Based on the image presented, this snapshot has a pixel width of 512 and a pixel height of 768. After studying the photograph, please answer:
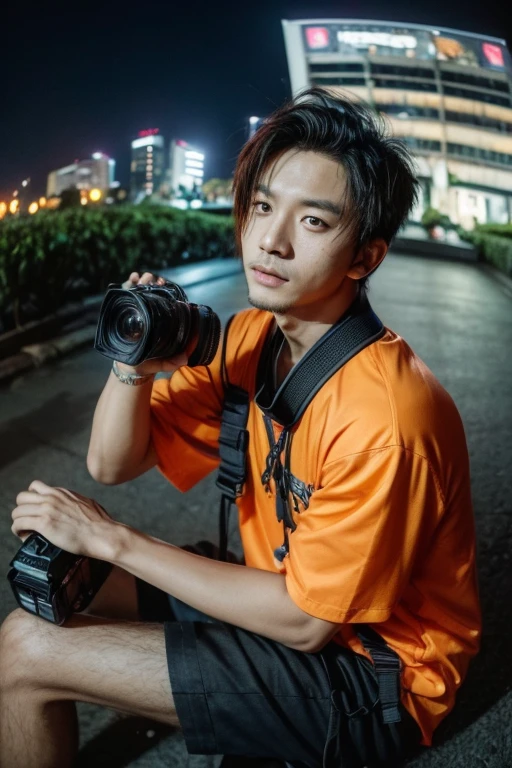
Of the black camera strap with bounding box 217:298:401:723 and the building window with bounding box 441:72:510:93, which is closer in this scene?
the black camera strap with bounding box 217:298:401:723

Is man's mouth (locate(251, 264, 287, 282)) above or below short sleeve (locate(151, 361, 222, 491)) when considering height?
above

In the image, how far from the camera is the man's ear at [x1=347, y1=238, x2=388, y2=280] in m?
1.65

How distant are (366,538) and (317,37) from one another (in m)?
56.1

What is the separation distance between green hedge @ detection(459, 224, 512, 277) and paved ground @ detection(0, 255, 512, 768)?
26.9 ft

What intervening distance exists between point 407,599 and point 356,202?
110 cm

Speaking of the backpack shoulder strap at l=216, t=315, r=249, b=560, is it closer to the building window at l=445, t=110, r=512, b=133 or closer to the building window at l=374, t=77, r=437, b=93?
the building window at l=374, t=77, r=437, b=93

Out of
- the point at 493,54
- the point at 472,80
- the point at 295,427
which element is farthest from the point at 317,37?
the point at 295,427

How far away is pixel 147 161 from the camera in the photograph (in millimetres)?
101812

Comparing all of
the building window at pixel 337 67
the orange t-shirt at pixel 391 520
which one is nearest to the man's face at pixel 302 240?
the orange t-shirt at pixel 391 520

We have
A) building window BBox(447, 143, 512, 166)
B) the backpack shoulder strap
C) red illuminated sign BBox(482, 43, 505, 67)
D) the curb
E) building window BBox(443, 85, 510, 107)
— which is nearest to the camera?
the backpack shoulder strap

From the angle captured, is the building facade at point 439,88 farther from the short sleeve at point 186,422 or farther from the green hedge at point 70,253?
the short sleeve at point 186,422

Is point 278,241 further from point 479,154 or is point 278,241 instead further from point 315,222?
point 479,154

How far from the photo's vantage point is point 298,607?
1322mm

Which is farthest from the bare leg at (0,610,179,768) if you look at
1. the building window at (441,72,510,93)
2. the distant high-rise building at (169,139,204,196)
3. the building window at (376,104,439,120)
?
the distant high-rise building at (169,139,204,196)
